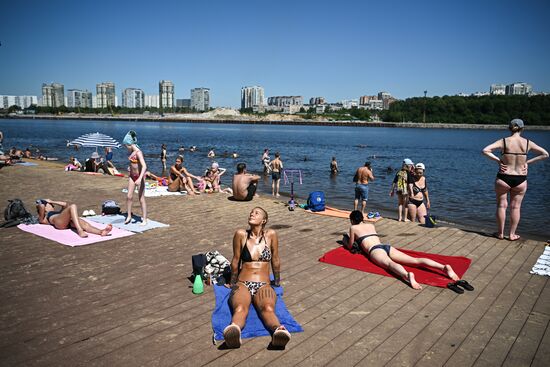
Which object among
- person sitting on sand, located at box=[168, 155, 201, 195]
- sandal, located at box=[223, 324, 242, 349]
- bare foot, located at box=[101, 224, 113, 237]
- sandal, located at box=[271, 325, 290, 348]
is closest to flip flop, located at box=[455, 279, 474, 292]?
sandal, located at box=[271, 325, 290, 348]

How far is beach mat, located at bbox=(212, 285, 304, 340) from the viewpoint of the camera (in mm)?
4371

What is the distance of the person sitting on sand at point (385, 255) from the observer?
6090 mm

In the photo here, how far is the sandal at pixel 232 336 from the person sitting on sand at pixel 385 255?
2.98 metres

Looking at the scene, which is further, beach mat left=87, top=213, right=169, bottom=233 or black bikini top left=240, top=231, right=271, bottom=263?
beach mat left=87, top=213, right=169, bottom=233

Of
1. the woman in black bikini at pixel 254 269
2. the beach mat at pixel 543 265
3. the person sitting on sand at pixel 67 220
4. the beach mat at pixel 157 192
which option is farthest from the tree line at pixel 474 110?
the woman in black bikini at pixel 254 269

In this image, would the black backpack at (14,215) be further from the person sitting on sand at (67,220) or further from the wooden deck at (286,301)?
the person sitting on sand at (67,220)

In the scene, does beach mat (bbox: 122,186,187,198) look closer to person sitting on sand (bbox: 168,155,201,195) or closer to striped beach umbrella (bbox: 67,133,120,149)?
person sitting on sand (bbox: 168,155,201,195)

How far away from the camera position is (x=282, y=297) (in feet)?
17.8

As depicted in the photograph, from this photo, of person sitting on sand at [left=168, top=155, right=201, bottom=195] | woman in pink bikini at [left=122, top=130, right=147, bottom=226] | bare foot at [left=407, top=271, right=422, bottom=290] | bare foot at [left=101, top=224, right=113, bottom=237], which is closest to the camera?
bare foot at [left=407, top=271, right=422, bottom=290]

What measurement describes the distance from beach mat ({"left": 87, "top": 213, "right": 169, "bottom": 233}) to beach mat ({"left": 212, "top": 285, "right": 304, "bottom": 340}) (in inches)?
163

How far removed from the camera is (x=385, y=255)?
6.57 meters

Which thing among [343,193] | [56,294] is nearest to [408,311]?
[56,294]

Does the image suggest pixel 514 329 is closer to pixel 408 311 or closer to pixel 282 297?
pixel 408 311

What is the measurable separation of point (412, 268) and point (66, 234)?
6726 mm
